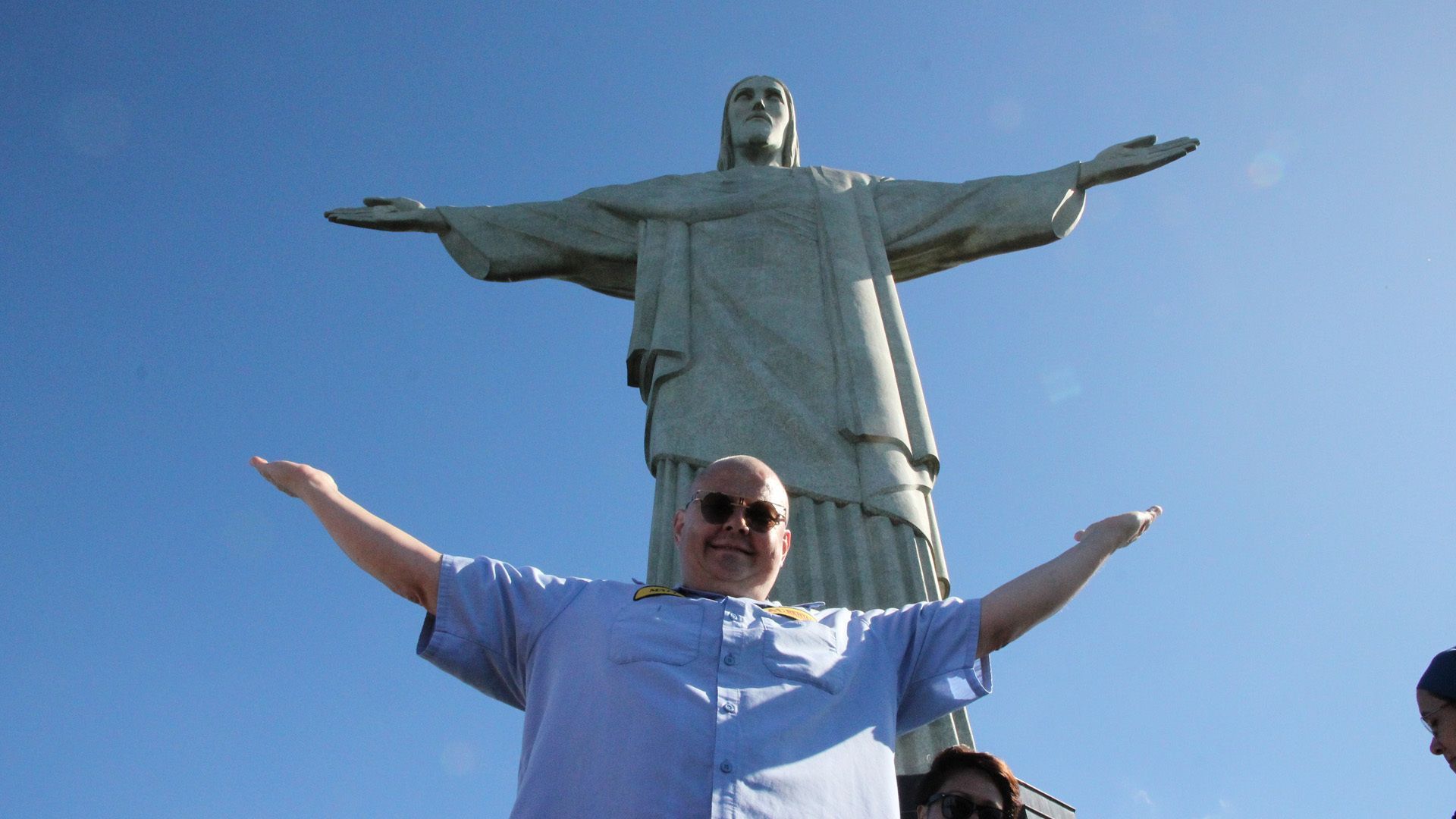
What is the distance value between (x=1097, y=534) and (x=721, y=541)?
0.76 m

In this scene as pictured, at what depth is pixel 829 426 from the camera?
20.0 feet

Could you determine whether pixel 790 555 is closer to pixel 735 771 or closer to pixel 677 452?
pixel 677 452

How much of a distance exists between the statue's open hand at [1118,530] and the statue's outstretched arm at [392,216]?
5.56 metres

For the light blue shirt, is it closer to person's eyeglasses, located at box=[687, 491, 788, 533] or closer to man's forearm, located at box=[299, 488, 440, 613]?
man's forearm, located at box=[299, 488, 440, 613]

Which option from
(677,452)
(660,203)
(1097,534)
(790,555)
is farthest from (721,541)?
(660,203)

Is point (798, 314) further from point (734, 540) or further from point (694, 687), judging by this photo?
point (694, 687)

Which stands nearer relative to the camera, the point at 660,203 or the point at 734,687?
the point at 734,687

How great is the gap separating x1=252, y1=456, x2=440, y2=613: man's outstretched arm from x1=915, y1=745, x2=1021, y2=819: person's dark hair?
4.51 feet

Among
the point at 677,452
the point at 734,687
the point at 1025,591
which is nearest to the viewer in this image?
the point at 734,687

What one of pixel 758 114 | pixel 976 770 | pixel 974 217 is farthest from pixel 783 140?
pixel 976 770

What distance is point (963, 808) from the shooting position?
3041 mm

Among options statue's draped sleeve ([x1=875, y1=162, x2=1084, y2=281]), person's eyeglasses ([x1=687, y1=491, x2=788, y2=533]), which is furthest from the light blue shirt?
statue's draped sleeve ([x1=875, y1=162, x2=1084, y2=281])

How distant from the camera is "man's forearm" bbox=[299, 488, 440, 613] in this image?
2447mm

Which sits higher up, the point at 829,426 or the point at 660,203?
the point at 660,203
